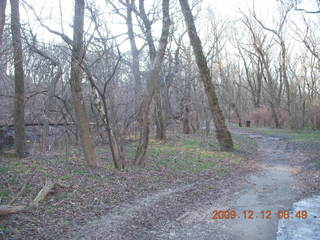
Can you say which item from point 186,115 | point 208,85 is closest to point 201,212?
point 208,85

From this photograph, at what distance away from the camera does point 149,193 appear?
7586 mm

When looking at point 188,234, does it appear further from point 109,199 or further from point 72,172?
point 72,172

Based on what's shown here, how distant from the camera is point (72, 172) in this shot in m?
8.63

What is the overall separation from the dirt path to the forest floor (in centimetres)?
2

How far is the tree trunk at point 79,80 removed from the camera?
8250mm

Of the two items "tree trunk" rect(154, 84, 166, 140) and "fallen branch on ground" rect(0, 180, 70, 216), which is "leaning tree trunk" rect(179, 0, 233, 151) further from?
"fallen branch on ground" rect(0, 180, 70, 216)

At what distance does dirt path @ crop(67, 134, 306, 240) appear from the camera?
17.2 ft

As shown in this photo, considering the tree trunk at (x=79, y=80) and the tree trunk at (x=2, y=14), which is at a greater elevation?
the tree trunk at (x=2, y=14)

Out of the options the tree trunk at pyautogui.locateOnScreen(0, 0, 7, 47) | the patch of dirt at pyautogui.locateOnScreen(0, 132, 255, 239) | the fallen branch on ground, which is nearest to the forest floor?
the patch of dirt at pyautogui.locateOnScreen(0, 132, 255, 239)

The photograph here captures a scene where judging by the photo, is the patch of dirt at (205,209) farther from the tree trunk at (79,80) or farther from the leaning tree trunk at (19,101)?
the leaning tree trunk at (19,101)

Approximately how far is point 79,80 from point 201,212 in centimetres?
490

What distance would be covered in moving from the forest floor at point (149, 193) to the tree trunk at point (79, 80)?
1.79 feet
